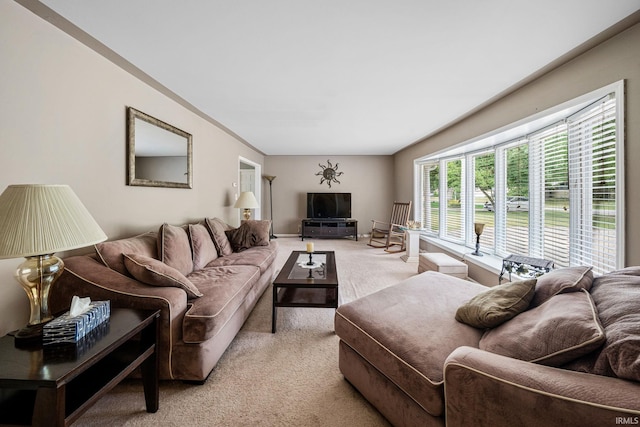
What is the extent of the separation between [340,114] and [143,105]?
2308mm

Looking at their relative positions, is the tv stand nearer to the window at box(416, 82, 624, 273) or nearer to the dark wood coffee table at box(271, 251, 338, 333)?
the window at box(416, 82, 624, 273)

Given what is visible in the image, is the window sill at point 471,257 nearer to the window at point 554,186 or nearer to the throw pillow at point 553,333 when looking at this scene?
the window at point 554,186

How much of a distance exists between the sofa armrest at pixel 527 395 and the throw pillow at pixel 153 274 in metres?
1.61

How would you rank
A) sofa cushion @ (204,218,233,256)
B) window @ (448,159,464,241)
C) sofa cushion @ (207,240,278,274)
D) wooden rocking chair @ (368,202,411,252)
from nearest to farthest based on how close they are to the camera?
sofa cushion @ (207,240,278,274) → sofa cushion @ (204,218,233,256) → window @ (448,159,464,241) → wooden rocking chair @ (368,202,411,252)

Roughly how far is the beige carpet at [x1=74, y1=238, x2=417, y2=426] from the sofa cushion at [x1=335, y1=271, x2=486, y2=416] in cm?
34

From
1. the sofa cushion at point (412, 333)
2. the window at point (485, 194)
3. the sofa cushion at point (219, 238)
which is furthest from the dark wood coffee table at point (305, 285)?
the window at point (485, 194)

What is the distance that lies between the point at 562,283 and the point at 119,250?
2717mm

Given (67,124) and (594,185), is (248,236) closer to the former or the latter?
(67,124)

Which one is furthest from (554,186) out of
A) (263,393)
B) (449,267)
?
(263,393)

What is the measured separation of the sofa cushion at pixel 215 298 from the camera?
59.8 inches

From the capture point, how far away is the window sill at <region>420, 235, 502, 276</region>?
290 cm

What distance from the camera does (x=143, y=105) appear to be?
2447 millimetres

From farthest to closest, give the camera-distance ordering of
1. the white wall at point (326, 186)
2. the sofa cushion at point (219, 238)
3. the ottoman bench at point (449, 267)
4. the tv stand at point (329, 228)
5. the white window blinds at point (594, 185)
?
the white wall at point (326, 186) → the tv stand at point (329, 228) → the ottoman bench at point (449, 267) → the sofa cushion at point (219, 238) → the white window blinds at point (594, 185)

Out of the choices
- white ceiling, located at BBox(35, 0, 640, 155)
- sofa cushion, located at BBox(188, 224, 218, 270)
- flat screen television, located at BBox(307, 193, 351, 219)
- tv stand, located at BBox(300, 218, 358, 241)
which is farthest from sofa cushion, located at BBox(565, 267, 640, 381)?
flat screen television, located at BBox(307, 193, 351, 219)
